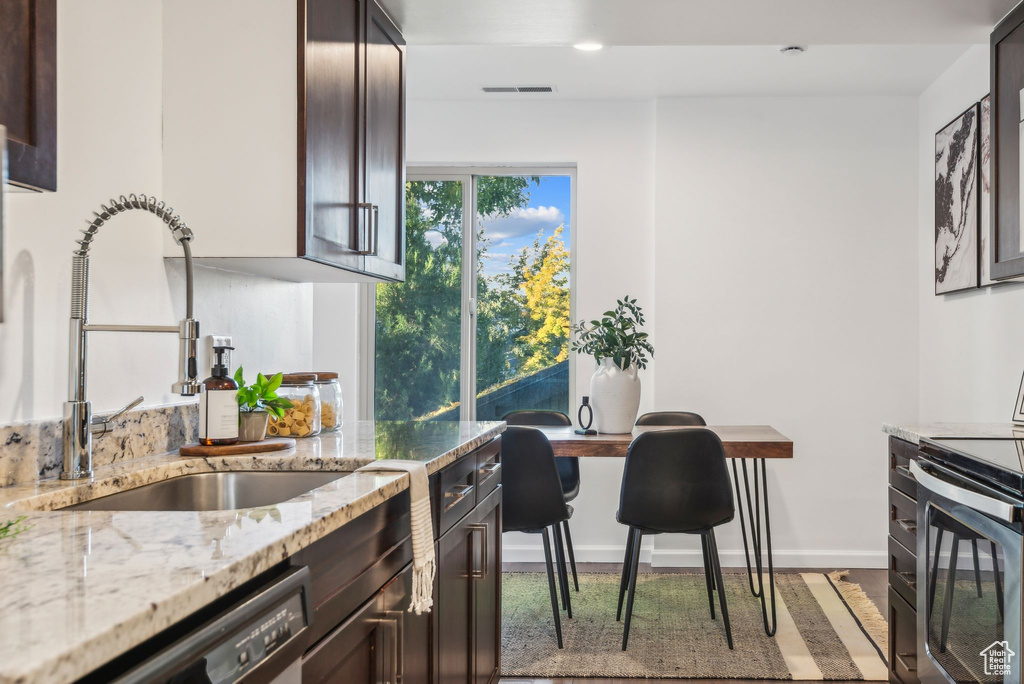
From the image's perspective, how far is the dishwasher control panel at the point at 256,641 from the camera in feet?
2.62

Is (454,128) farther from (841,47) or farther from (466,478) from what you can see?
(466,478)

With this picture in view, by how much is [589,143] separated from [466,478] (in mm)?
2883

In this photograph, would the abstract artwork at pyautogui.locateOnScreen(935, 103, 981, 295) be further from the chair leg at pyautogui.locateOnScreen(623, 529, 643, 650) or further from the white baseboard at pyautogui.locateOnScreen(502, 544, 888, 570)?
the chair leg at pyautogui.locateOnScreen(623, 529, 643, 650)

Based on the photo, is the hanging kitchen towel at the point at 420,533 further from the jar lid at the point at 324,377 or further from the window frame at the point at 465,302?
the window frame at the point at 465,302

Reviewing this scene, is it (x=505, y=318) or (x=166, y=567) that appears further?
(x=505, y=318)

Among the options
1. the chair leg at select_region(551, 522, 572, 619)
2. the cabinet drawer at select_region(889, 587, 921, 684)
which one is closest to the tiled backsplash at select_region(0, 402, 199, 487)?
the chair leg at select_region(551, 522, 572, 619)

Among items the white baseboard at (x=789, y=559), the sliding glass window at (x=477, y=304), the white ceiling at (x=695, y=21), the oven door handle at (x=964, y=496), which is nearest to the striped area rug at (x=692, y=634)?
the white baseboard at (x=789, y=559)

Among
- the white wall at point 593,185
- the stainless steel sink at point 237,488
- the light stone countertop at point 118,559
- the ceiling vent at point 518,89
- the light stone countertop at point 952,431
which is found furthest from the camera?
the white wall at point 593,185

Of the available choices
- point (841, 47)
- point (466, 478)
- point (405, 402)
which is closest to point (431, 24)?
point (466, 478)

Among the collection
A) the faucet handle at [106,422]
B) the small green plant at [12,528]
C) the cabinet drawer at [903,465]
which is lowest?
the cabinet drawer at [903,465]

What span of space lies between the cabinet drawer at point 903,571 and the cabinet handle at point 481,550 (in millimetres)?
1301

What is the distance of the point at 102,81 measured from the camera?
1.70 m

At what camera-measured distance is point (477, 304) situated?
4.66m

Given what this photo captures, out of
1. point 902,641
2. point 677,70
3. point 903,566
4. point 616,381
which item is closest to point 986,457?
point 903,566
